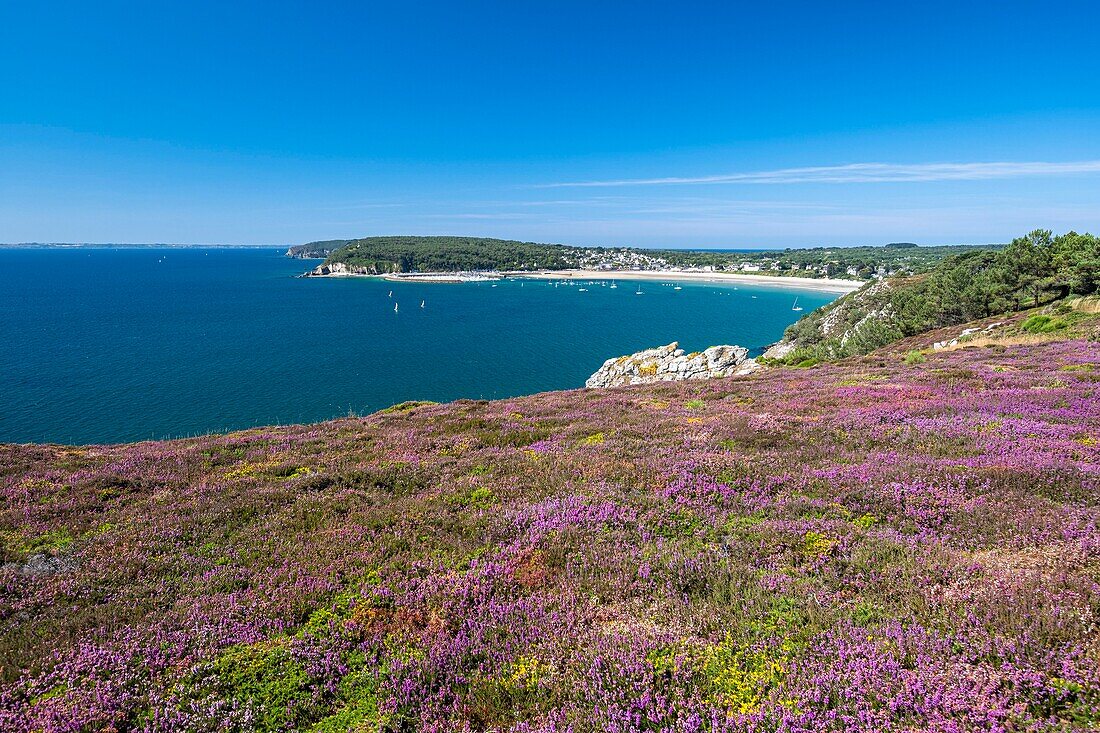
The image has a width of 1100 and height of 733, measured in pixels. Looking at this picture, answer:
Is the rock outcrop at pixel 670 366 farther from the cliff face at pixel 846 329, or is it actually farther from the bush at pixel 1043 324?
the bush at pixel 1043 324

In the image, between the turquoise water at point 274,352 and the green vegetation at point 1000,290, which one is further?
the turquoise water at point 274,352

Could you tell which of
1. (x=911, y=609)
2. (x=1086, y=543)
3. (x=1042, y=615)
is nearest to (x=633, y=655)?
(x=911, y=609)

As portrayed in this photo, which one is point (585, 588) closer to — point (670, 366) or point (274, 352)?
point (670, 366)

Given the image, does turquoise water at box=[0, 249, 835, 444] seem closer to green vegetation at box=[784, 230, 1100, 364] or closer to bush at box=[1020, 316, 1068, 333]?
green vegetation at box=[784, 230, 1100, 364]

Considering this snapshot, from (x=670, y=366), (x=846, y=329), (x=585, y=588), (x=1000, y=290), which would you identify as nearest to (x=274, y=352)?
(x=670, y=366)

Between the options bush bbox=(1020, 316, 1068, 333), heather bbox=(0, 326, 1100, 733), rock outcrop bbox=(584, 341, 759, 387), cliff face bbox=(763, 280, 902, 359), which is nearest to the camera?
heather bbox=(0, 326, 1100, 733)

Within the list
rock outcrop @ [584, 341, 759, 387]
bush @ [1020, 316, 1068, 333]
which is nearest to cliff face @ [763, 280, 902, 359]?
rock outcrop @ [584, 341, 759, 387]

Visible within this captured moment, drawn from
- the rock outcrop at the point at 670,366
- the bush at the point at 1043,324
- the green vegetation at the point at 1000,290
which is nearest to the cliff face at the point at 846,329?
the green vegetation at the point at 1000,290
